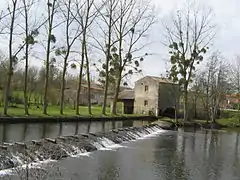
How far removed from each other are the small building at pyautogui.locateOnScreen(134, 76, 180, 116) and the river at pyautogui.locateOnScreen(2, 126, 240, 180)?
38272 millimetres

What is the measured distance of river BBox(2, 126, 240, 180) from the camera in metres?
18.7

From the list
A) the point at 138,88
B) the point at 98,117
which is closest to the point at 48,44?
the point at 98,117

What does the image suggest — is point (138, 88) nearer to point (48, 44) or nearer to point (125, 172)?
point (48, 44)

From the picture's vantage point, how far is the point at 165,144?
106 feet

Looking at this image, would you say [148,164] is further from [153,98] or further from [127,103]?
[127,103]

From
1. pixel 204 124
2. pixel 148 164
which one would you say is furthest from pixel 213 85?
pixel 148 164

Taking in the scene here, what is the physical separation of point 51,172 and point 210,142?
2211 cm

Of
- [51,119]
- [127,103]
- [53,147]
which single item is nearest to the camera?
[53,147]

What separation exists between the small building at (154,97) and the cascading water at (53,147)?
1478 inches

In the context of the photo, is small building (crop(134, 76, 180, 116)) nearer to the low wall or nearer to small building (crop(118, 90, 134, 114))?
small building (crop(118, 90, 134, 114))

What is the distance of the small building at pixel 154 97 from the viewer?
70188 mm

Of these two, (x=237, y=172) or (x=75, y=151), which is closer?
(x=237, y=172)

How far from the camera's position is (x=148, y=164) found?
22453 millimetres

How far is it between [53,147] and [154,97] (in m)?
48.6
